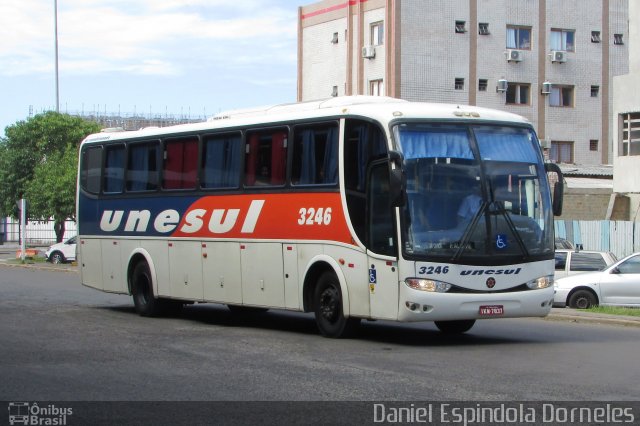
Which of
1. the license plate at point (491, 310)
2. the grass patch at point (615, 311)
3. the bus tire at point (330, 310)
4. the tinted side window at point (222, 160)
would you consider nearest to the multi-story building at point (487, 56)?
the grass patch at point (615, 311)

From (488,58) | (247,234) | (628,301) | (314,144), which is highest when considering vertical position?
(488,58)

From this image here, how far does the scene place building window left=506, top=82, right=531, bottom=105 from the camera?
197ft

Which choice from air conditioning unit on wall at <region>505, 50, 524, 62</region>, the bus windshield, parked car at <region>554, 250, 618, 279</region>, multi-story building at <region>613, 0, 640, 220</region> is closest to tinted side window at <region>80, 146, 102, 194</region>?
the bus windshield

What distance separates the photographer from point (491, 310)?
15148 millimetres

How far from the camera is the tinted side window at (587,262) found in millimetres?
27234

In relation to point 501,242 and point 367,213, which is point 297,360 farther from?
point 501,242

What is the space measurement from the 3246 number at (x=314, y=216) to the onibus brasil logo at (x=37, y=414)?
6.84 metres

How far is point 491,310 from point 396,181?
2.25 metres

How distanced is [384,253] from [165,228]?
6109 mm

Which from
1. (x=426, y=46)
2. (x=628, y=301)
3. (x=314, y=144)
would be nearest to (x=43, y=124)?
(x=426, y=46)

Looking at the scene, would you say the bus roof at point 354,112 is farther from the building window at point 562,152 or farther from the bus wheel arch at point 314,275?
the building window at point 562,152

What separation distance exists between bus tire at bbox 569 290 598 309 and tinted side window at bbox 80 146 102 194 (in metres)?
10.4

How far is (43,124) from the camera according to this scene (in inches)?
2518

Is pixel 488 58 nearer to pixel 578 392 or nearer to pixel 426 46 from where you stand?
pixel 426 46
